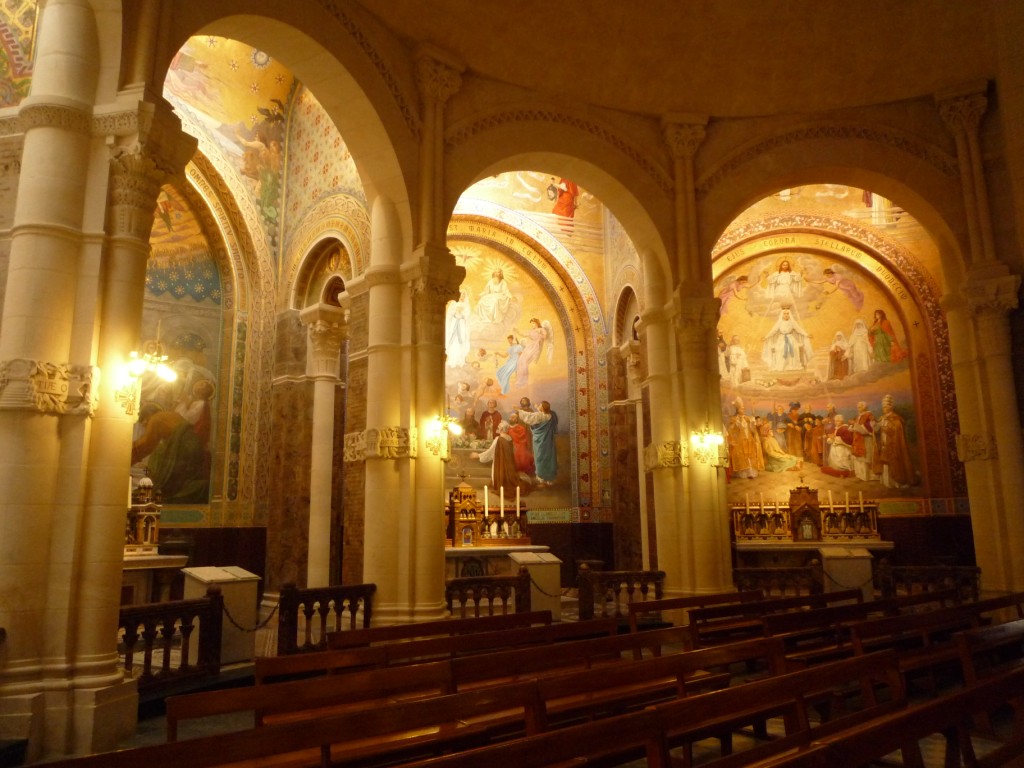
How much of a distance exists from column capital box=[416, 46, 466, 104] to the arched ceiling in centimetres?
20

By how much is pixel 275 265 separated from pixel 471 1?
23.8 feet

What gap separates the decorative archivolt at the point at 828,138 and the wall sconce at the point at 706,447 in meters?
4.17

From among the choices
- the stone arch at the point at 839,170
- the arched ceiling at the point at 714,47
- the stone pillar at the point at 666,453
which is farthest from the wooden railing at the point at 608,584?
the arched ceiling at the point at 714,47

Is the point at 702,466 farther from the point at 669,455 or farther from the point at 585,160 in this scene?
the point at 585,160

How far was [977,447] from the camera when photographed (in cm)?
1241

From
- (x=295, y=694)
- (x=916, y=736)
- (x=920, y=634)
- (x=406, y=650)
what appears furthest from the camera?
(x=920, y=634)

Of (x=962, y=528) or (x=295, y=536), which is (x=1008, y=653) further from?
(x=295, y=536)

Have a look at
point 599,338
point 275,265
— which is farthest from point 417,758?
point 599,338

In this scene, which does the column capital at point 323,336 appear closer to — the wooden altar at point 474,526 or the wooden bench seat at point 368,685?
the wooden altar at point 474,526

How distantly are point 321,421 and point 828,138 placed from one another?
10.5 meters

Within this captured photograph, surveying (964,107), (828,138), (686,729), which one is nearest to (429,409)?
(686,729)

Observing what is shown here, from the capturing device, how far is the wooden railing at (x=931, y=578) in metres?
12.2

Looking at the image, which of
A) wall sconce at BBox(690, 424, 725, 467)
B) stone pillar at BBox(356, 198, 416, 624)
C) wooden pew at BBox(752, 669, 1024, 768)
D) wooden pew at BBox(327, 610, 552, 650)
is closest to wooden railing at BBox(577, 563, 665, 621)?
wall sconce at BBox(690, 424, 725, 467)

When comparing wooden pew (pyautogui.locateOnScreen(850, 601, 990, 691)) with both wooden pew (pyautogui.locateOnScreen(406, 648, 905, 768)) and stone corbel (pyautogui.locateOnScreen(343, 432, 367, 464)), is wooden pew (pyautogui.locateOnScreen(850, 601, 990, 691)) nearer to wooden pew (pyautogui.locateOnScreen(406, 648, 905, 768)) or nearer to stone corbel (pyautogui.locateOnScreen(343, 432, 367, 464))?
wooden pew (pyautogui.locateOnScreen(406, 648, 905, 768))
